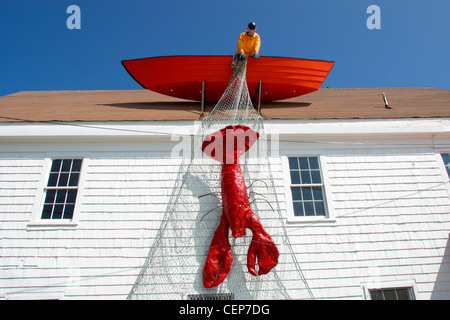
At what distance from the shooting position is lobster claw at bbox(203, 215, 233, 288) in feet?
16.1

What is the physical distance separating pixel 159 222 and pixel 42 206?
2.55 meters

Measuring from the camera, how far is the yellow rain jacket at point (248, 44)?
782 centimetres

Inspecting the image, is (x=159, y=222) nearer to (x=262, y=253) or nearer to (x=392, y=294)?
(x=262, y=253)

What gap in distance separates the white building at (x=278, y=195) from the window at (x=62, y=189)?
0.9 inches

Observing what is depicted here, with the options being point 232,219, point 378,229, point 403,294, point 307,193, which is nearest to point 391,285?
point 403,294

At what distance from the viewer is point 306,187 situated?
6.07 m

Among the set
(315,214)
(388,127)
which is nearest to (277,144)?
(315,214)

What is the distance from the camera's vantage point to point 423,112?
7125mm

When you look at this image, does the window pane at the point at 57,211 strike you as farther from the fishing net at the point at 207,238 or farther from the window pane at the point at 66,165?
the fishing net at the point at 207,238

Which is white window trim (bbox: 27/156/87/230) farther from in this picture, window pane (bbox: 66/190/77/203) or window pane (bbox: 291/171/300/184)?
window pane (bbox: 291/171/300/184)
